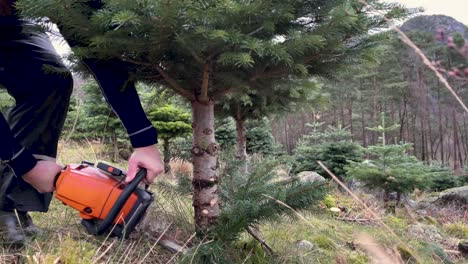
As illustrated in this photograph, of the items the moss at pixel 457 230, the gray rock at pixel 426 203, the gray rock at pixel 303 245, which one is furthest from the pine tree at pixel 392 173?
the gray rock at pixel 303 245

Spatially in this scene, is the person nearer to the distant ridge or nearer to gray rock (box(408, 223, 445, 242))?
the distant ridge

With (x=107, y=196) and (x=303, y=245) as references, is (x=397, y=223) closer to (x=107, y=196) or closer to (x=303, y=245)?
(x=303, y=245)

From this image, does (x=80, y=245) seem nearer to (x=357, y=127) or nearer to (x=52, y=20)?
(x=52, y=20)

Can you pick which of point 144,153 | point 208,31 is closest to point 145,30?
point 208,31

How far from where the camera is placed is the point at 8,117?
2213mm

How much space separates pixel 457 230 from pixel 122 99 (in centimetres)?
500

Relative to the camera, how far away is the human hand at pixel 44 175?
1748 mm

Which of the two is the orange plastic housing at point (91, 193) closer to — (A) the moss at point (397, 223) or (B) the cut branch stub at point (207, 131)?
(B) the cut branch stub at point (207, 131)

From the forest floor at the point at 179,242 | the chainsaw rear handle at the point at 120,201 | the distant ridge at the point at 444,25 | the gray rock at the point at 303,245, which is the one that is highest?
the distant ridge at the point at 444,25

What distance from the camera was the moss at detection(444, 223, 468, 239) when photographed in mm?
5131

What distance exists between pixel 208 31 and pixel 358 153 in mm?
7744

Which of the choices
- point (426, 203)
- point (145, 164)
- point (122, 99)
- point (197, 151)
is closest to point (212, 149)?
point (197, 151)

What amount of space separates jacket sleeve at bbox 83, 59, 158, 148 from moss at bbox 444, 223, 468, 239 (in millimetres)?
4720

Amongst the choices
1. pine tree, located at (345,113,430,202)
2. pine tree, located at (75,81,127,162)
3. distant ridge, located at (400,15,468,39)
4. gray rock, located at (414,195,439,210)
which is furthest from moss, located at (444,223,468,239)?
pine tree, located at (75,81,127,162)
